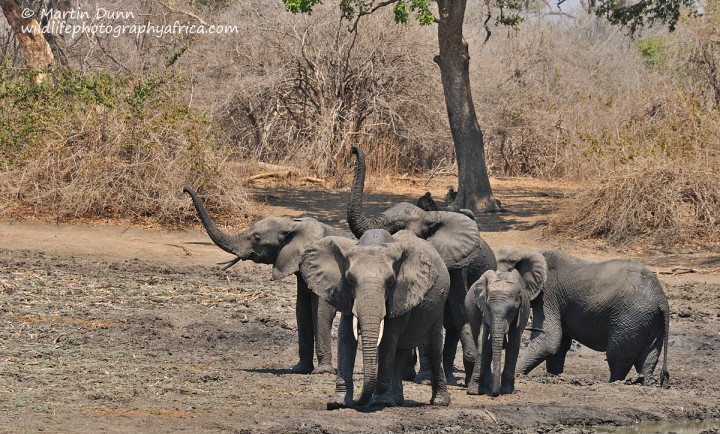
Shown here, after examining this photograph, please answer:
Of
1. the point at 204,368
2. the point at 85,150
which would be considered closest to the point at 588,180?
the point at 85,150

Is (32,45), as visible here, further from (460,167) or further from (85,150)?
(460,167)

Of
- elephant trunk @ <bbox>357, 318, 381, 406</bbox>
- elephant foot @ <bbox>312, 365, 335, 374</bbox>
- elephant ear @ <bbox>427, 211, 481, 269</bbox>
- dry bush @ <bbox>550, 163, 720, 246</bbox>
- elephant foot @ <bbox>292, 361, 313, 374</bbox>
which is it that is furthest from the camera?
dry bush @ <bbox>550, 163, 720, 246</bbox>

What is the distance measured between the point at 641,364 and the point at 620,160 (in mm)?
8760

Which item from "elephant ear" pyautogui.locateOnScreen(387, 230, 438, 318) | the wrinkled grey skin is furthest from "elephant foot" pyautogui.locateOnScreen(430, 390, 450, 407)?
the wrinkled grey skin

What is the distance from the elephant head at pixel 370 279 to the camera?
792 centimetres

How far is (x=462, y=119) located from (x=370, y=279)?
1511 cm

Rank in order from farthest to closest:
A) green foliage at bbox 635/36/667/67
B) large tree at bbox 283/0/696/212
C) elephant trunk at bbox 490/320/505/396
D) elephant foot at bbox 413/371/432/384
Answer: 1. green foliage at bbox 635/36/667/67
2. large tree at bbox 283/0/696/212
3. elephant foot at bbox 413/371/432/384
4. elephant trunk at bbox 490/320/505/396

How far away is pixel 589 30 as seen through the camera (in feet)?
224

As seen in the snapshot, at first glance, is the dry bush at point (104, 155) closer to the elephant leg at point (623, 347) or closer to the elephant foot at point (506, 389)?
the elephant leg at point (623, 347)

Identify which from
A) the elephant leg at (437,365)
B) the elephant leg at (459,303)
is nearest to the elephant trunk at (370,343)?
the elephant leg at (437,365)

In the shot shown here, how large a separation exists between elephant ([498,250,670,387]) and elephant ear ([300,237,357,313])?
3.28 metres

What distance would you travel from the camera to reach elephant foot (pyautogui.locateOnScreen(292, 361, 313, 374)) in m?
10.6

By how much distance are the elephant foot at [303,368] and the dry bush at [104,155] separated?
359 inches

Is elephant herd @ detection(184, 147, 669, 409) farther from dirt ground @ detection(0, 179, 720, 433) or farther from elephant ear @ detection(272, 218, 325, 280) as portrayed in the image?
dirt ground @ detection(0, 179, 720, 433)
